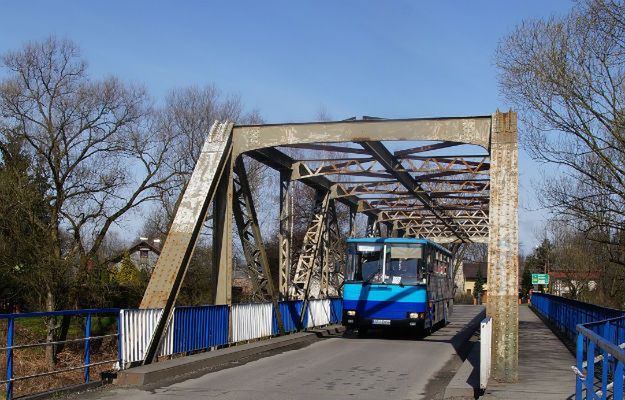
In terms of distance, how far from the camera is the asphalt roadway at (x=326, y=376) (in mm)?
10844

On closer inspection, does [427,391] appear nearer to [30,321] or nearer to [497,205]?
[497,205]

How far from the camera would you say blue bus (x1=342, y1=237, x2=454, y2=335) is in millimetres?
21797

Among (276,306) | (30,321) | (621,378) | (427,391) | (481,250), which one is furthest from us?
(481,250)

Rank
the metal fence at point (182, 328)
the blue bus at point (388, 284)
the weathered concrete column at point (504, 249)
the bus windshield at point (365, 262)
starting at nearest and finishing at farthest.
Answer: the metal fence at point (182, 328), the weathered concrete column at point (504, 249), the blue bus at point (388, 284), the bus windshield at point (365, 262)

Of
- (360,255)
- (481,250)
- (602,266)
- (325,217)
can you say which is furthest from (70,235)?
(481,250)

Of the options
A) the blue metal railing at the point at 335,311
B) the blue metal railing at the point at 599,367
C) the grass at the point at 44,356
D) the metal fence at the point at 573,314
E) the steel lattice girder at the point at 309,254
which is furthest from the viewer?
the blue metal railing at the point at 335,311

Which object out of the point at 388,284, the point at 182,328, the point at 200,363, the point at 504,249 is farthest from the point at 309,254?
the point at 504,249

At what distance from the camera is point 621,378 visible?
534cm

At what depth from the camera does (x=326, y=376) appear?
1320cm

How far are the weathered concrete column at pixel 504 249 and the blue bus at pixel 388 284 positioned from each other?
8.75 metres

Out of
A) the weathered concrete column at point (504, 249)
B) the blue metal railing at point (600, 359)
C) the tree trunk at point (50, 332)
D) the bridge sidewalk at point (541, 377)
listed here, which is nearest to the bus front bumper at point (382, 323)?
the bridge sidewalk at point (541, 377)

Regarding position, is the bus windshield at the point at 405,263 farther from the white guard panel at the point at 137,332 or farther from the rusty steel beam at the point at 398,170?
the white guard panel at the point at 137,332

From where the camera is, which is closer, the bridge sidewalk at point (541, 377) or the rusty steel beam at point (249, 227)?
the bridge sidewalk at point (541, 377)

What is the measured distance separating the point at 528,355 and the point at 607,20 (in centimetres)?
1074
